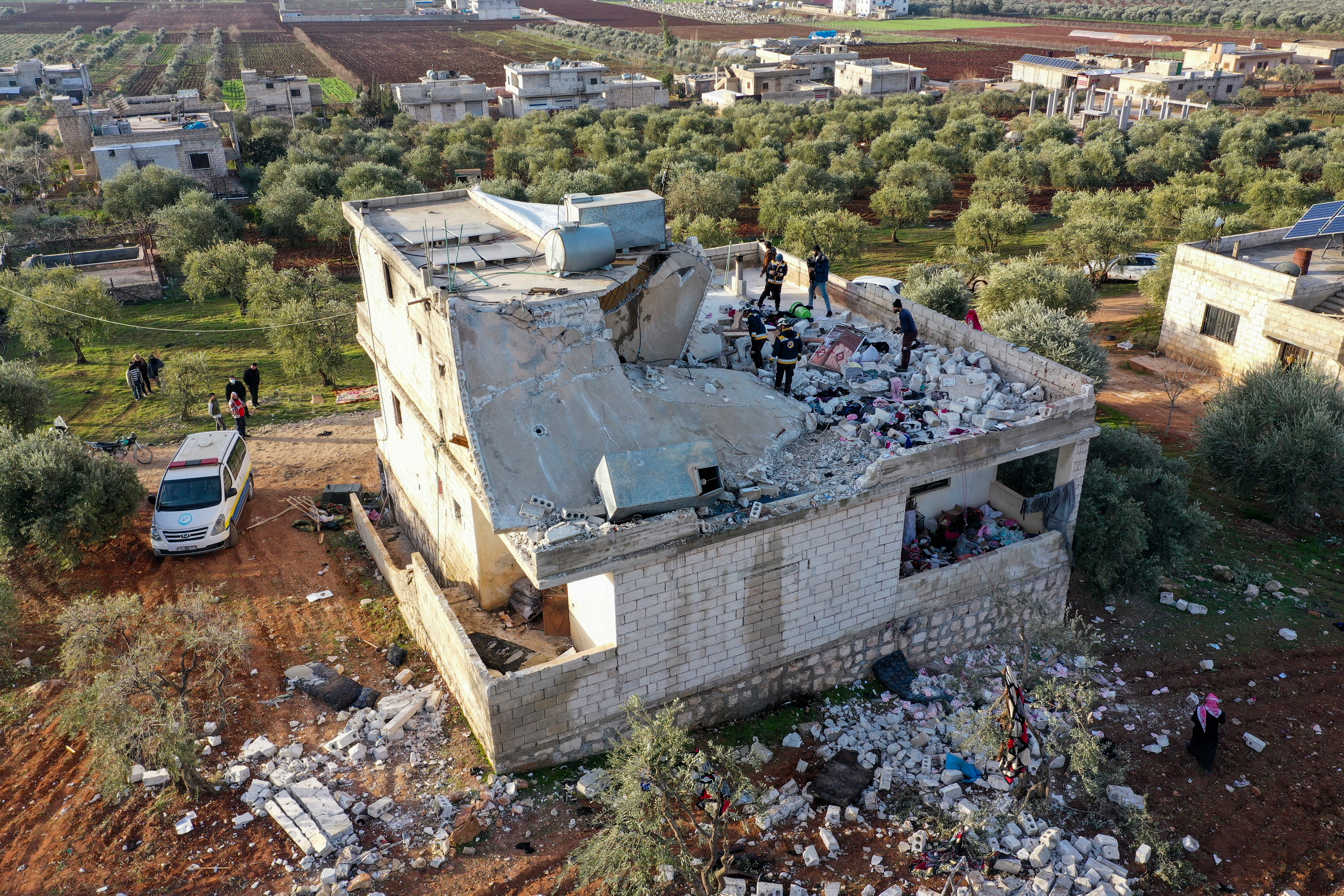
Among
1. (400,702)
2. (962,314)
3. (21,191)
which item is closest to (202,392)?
(400,702)

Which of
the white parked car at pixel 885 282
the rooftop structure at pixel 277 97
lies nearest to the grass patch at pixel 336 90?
the rooftop structure at pixel 277 97

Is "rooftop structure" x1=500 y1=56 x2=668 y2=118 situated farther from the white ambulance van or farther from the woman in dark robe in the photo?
the woman in dark robe

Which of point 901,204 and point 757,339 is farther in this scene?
point 901,204

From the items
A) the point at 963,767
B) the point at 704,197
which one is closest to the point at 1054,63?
the point at 704,197

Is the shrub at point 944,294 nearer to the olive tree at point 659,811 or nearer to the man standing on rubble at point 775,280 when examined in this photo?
the man standing on rubble at point 775,280

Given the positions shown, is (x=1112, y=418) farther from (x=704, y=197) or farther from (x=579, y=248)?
(x=704, y=197)
